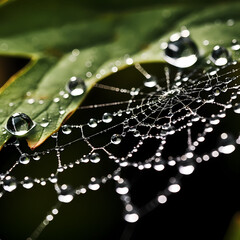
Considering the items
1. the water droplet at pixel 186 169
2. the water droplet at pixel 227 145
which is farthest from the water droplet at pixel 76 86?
the water droplet at pixel 227 145

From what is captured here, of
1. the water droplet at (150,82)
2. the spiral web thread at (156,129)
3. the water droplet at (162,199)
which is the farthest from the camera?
the water droplet at (150,82)

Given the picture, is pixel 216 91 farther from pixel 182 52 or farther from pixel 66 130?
pixel 66 130

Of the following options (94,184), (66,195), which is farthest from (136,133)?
(66,195)

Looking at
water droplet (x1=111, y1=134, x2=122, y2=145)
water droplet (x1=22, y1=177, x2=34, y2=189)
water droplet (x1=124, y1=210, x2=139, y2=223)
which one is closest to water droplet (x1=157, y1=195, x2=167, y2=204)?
water droplet (x1=124, y1=210, x2=139, y2=223)

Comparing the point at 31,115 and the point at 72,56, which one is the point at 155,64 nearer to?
the point at 72,56

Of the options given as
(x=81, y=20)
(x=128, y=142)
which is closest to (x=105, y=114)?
(x=128, y=142)

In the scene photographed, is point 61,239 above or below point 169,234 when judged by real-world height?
above

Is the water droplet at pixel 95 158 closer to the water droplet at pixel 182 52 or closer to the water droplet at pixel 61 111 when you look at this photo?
the water droplet at pixel 61 111
